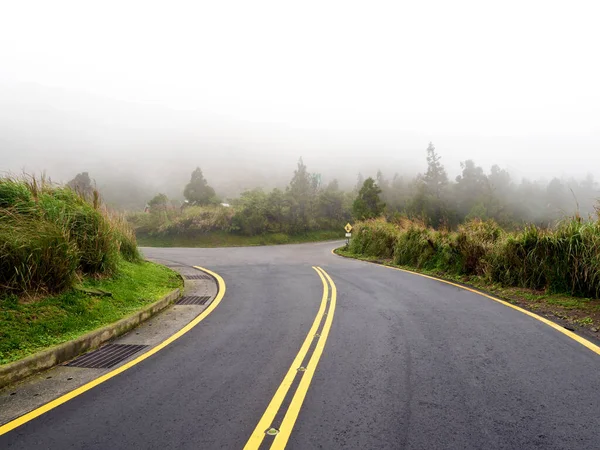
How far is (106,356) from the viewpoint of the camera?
472 centimetres

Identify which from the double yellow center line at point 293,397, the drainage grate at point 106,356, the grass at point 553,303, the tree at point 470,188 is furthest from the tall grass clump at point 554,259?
the tree at point 470,188

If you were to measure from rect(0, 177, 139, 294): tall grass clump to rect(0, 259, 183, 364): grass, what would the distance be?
0.86 ft

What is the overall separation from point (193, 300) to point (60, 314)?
10.1 ft

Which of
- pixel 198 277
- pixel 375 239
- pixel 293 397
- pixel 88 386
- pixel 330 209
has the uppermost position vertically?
pixel 330 209

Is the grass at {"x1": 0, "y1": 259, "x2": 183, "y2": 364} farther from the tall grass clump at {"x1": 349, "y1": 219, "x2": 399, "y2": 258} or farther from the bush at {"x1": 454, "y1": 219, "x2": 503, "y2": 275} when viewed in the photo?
the tall grass clump at {"x1": 349, "y1": 219, "x2": 399, "y2": 258}

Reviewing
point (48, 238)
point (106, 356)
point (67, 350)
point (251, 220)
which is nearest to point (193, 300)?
point (48, 238)

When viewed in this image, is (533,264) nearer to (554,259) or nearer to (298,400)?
(554,259)

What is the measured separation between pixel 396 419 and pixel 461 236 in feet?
32.3

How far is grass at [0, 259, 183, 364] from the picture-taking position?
14.8ft

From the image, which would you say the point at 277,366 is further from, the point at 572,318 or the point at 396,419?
the point at 572,318

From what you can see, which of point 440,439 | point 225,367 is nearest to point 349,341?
point 225,367

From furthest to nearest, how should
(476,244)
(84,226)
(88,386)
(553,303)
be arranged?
(476,244) < (84,226) < (553,303) < (88,386)

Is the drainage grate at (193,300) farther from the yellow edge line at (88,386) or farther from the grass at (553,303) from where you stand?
the grass at (553,303)

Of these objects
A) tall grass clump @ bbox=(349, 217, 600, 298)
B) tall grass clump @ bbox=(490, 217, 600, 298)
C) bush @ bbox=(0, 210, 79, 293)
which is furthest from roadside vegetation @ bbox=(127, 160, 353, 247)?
tall grass clump @ bbox=(490, 217, 600, 298)
